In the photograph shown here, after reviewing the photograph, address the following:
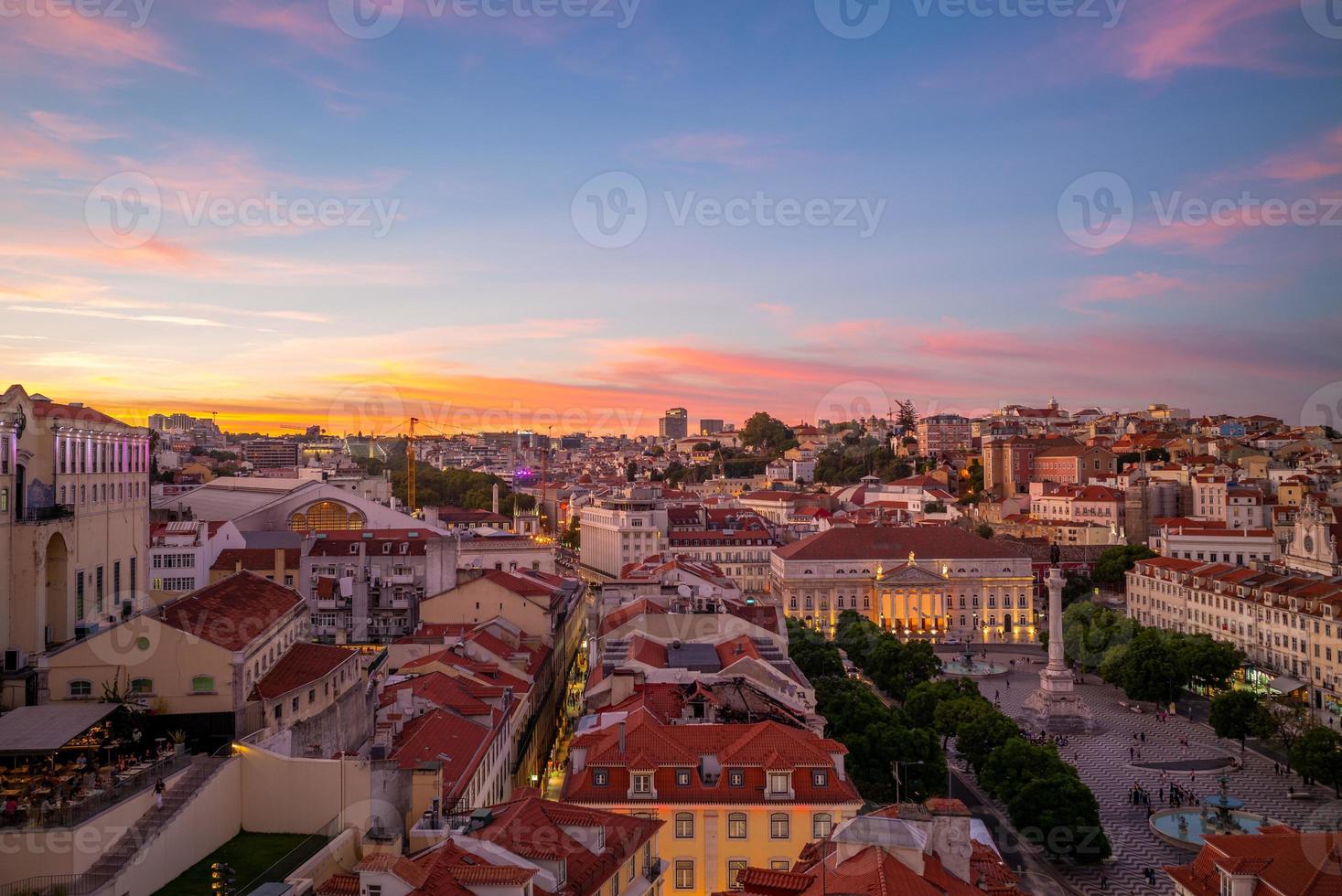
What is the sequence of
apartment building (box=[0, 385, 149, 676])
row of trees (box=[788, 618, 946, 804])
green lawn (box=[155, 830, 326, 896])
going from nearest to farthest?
1. green lawn (box=[155, 830, 326, 896])
2. apartment building (box=[0, 385, 149, 676])
3. row of trees (box=[788, 618, 946, 804])

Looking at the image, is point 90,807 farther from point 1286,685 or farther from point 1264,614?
point 1264,614

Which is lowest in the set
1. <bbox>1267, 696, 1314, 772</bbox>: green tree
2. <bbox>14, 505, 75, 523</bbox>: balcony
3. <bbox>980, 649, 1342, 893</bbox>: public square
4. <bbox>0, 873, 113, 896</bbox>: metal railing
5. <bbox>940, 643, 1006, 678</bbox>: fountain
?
<bbox>940, 643, 1006, 678</bbox>: fountain

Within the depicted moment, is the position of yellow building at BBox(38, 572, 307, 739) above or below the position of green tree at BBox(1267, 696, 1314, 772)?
above

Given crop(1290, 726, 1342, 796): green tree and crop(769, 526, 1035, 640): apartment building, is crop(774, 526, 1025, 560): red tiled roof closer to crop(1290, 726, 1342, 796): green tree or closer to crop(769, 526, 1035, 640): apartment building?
crop(769, 526, 1035, 640): apartment building

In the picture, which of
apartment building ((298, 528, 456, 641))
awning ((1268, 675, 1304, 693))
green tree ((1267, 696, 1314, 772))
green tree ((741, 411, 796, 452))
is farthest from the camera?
green tree ((741, 411, 796, 452))

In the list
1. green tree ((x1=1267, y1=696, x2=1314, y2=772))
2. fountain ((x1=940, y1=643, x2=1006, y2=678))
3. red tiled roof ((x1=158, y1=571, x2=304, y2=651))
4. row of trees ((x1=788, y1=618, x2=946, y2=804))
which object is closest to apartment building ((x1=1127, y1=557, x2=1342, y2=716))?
green tree ((x1=1267, y1=696, x2=1314, y2=772))

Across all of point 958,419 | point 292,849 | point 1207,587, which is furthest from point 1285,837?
point 958,419
